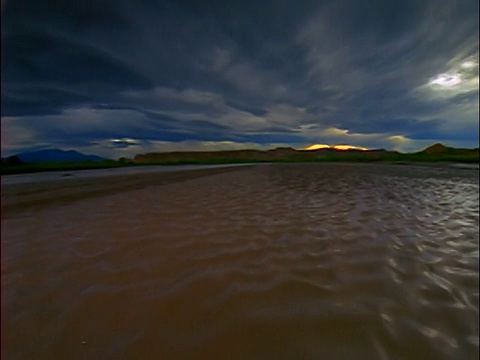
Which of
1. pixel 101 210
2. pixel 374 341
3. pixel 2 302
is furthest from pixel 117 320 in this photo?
pixel 101 210

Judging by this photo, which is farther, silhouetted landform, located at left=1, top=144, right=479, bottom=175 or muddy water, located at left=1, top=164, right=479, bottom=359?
silhouetted landform, located at left=1, top=144, right=479, bottom=175

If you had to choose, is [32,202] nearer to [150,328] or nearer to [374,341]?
[150,328]

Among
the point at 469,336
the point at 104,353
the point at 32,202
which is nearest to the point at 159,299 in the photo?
the point at 104,353

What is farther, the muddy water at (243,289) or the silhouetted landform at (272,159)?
the silhouetted landform at (272,159)

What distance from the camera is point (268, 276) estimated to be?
2.71 m

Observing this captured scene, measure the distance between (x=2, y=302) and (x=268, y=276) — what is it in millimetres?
2624

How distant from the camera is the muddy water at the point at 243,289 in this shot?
1.79 meters

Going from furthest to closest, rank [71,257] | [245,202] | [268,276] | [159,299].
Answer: [245,202]
[71,257]
[268,276]
[159,299]

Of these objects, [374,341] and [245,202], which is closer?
[374,341]

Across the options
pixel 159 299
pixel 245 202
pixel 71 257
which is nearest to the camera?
pixel 159 299

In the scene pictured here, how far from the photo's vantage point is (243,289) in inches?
97.6

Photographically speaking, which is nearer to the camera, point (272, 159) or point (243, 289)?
point (243, 289)

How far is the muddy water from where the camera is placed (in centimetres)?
179

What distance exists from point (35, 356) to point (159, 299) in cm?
91
